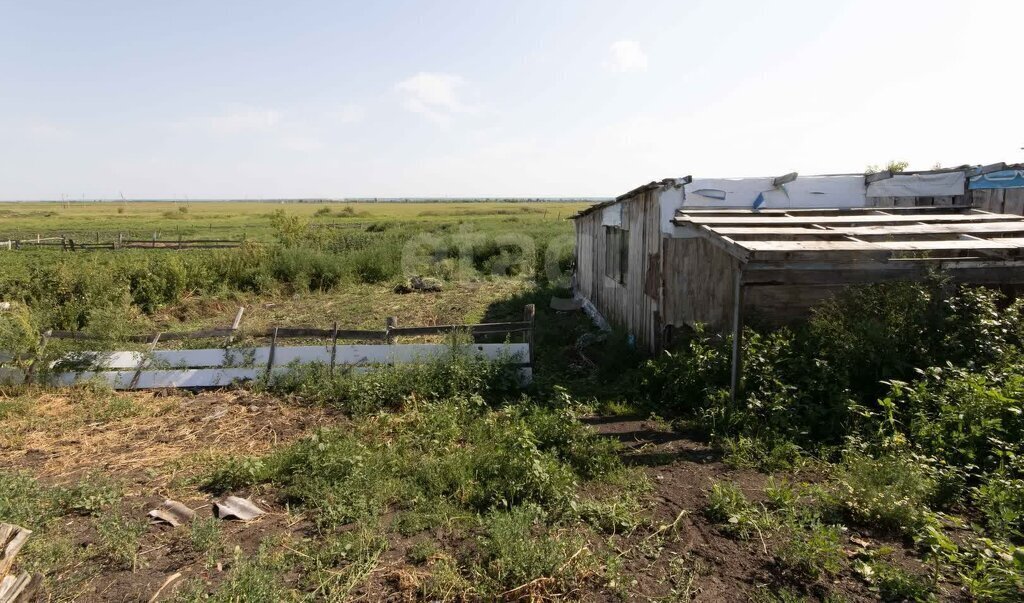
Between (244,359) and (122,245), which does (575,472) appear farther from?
(122,245)

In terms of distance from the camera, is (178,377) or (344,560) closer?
(344,560)

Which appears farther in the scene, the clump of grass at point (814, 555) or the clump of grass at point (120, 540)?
the clump of grass at point (120, 540)

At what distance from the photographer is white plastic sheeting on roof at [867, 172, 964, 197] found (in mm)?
7836

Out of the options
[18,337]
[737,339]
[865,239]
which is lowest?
Result: [18,337]

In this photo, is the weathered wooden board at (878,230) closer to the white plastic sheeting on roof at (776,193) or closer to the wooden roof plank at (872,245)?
the wooden roof plank at (872,245)

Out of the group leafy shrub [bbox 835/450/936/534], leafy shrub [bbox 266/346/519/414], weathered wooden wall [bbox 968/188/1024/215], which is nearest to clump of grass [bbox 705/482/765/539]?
leafy shrub [bbox 835/450/936/534]

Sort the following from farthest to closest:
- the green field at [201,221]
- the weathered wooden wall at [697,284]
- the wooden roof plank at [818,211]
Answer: the green field at [201,221], the wooden roof plank at [818,211], the weathered wooden wall at [697,284]

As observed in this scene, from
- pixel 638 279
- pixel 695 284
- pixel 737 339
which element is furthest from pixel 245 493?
pixel 638 279

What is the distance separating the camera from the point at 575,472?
469 cm

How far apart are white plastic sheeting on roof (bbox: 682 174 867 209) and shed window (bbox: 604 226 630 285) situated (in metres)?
1.97

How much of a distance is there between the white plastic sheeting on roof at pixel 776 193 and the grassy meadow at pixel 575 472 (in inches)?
79.4

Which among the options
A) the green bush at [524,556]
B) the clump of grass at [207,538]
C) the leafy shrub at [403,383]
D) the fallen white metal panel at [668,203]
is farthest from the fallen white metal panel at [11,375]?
the fallen white metal panel at [668,203]

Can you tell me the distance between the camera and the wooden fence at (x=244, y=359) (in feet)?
23.9

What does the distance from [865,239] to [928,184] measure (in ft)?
9.59
